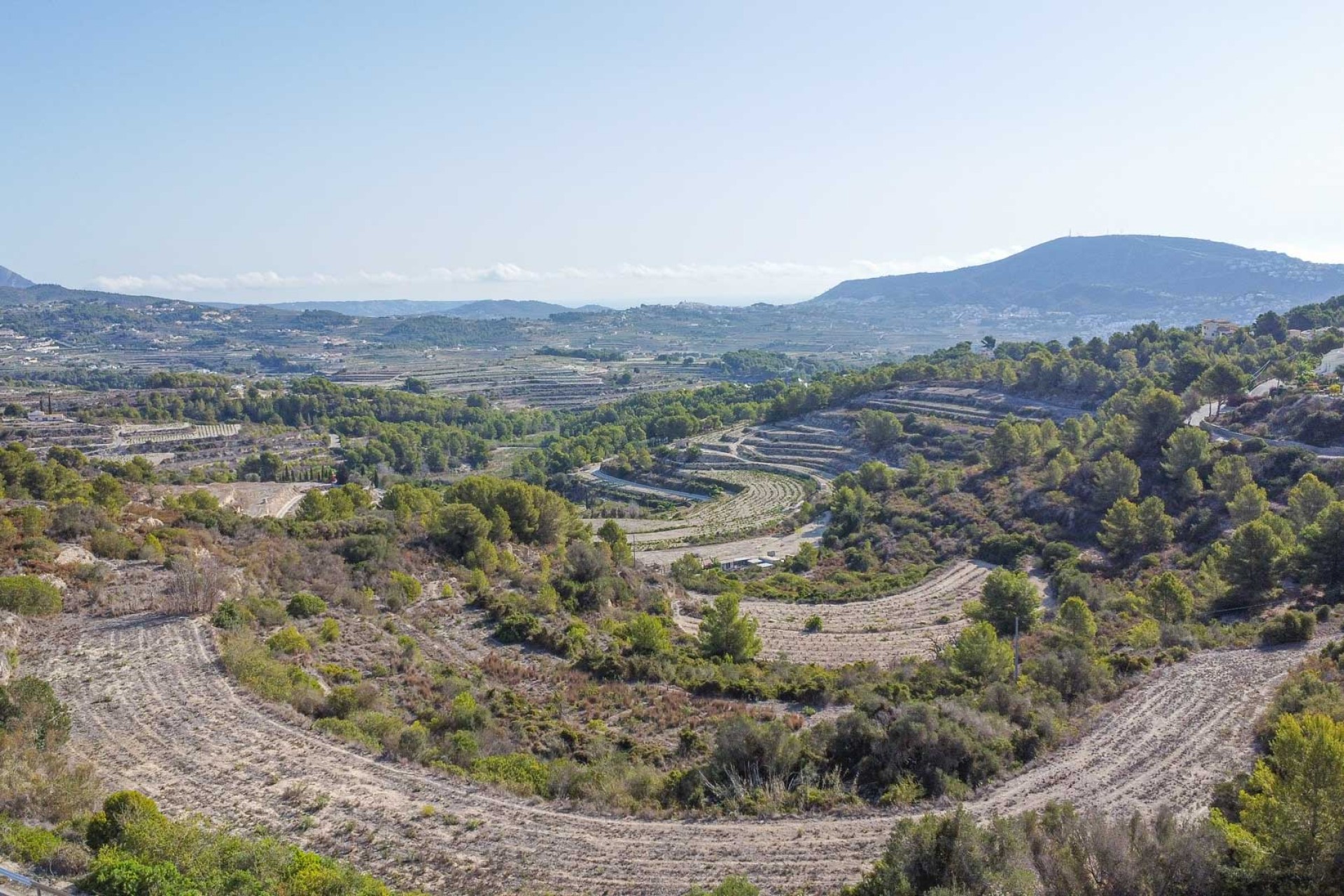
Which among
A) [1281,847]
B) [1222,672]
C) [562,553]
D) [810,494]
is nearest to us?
[1281,847]

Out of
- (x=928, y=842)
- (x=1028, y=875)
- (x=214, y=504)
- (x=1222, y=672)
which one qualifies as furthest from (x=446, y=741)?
(x=214, y=504)

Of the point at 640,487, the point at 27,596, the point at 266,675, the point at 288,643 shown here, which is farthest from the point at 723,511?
the point at 27,596

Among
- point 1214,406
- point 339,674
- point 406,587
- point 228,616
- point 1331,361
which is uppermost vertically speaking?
point 1331,361

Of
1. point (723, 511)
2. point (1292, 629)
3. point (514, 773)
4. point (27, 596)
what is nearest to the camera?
point (514, 773)

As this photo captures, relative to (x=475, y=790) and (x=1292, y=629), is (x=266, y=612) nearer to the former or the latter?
(x=475, y=790)

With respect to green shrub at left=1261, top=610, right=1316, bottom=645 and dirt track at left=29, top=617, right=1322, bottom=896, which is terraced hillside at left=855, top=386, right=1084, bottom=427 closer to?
green shrub at left=1261, top=610, right=1316, bottom=645

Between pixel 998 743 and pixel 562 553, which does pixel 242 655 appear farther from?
pixel 562 553

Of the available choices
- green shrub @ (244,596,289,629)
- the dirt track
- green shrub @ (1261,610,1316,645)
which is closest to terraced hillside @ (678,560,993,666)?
green shrub @ (1261,610,1316,645)
